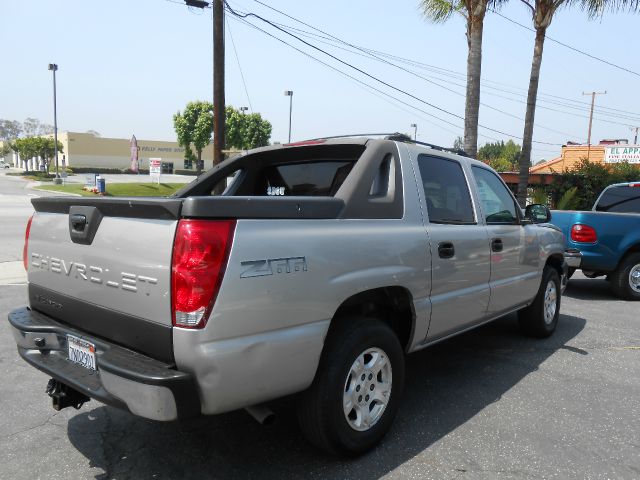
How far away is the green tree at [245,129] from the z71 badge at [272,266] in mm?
62980

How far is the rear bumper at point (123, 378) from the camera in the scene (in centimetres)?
224

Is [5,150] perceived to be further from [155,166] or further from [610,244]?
[610,244]

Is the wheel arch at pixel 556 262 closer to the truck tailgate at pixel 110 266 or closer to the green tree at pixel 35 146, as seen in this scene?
the truck tailgate at pixel 110 266

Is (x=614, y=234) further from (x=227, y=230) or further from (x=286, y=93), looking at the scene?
(x=286, y=93)

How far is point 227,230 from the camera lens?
2.32 metres

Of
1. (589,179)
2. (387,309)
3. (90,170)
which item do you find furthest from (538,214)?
(90,170)

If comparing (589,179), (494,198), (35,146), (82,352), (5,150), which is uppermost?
(5,150)

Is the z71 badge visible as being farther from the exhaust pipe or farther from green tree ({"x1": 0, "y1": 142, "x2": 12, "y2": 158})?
green tree ({"x1": 0, "y1": 142, "x2": 12, "y2": 158})

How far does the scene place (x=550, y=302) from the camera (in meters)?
5.64

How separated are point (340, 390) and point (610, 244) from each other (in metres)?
6.53

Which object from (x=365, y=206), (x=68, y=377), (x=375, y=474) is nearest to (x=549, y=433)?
(x=375, y=474)

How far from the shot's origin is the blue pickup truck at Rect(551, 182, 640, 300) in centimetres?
768

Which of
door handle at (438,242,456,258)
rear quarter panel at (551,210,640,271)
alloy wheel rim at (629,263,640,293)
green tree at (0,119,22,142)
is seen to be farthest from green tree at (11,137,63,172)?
green tree at (0,119,22,142)

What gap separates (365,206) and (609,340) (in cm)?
418
